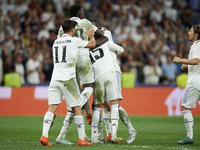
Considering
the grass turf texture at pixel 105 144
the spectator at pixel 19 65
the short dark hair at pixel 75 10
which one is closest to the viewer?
the grass turf texture at pixel 105 144

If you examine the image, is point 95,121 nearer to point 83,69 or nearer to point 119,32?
point 83,69

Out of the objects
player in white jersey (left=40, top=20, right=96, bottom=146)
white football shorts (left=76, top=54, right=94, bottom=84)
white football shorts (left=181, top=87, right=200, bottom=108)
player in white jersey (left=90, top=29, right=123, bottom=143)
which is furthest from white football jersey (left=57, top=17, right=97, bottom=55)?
white football shorts (left=181, top=87, right=200, bottom=108)

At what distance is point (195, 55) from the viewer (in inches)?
265

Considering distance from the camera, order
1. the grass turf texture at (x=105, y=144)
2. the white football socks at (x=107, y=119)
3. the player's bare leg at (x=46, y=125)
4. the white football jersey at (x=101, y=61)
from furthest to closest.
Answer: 1. the white football socks at (x=107, y=119)
2. the white football jersey at (x=101, y=61)
3. the grass turf texture at (x=105, y=144)
4. the player's bare leg at (x=46, y=125)

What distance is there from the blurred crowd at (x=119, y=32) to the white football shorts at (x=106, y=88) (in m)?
6.94

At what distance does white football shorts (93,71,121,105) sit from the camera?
6797 millimetres

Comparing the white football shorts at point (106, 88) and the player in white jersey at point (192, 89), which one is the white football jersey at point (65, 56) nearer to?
the white football shorts at point (106, 88)

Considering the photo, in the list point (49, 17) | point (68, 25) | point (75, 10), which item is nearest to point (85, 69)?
point (68, 25)

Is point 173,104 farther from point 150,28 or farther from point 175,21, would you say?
point 175,21

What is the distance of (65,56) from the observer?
6.19 meters

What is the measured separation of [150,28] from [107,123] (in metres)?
10.0

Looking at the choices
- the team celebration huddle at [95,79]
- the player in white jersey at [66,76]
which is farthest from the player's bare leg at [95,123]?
the player in white jersey at [66,76]

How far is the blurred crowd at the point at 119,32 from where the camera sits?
44.9 ft

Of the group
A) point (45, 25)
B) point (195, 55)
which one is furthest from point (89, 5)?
point (195, 55)
